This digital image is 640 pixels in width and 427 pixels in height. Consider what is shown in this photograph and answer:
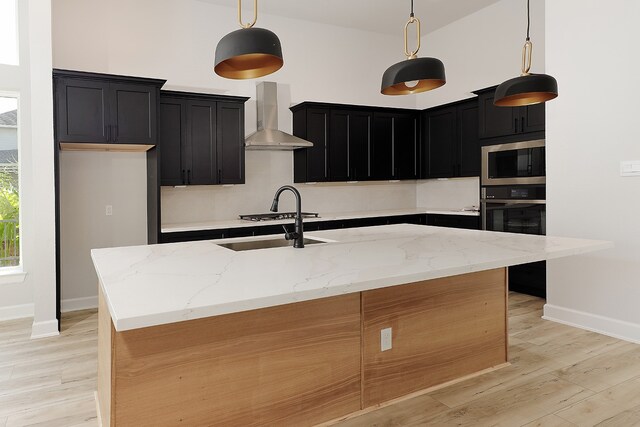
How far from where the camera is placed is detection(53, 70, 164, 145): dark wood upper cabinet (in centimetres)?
387

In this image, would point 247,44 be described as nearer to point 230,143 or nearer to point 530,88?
point 530,88

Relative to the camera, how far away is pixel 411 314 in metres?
2.46

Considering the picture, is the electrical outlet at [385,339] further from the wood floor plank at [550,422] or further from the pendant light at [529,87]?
the pendant light at [529,87]

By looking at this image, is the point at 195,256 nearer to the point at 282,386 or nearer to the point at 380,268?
the point at 282,386

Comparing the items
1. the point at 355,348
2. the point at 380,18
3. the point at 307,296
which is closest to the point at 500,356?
the point at 355,348

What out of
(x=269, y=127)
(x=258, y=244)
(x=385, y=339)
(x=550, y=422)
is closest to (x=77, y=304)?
(x=258, y=244)

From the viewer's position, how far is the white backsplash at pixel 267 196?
4.98m

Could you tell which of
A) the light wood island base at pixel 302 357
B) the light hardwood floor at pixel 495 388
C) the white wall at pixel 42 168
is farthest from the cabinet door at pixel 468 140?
the white wall at pixel 42 168

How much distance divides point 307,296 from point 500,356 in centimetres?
194

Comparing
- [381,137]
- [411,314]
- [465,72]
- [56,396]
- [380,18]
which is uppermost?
[380,18]

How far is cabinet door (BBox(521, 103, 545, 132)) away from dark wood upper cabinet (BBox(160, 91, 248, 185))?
9.79 feet

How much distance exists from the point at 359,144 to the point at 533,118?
6.77ft

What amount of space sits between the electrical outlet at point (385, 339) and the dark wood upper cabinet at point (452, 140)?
137 inches

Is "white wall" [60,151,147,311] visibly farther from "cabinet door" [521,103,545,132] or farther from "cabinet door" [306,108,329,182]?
"cabinet door" [521,103,545,132]
